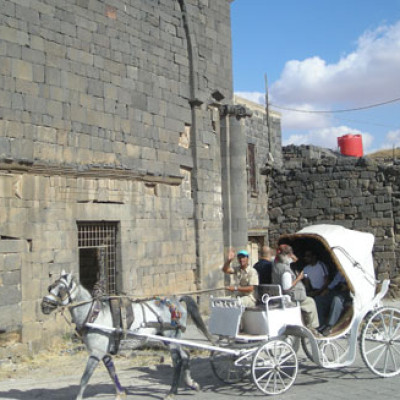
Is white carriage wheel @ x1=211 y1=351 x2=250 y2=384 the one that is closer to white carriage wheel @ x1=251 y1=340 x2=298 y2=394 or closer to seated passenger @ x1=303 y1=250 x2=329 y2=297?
white carriage wheel @ x1=251 y1=340 x2=298 y2=394

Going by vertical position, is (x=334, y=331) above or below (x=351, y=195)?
below

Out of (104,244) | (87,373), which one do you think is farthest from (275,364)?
(104,244)

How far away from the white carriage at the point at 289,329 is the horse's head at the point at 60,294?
197 centimetres

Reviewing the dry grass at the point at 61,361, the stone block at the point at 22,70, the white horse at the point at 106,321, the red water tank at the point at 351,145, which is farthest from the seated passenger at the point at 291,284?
the red water tank at the point at 351,145

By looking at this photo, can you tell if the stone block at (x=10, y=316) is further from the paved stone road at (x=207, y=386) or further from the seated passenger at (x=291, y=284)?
the seated passenger at (x=291, y=284)

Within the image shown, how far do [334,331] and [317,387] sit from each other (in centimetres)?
90

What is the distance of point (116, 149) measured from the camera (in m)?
11.9

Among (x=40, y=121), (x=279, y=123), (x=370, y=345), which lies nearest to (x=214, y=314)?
(x=370, y=345)

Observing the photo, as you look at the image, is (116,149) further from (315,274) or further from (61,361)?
(315,274)

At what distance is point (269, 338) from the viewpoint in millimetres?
7539

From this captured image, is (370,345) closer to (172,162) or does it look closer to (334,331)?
(334,331)

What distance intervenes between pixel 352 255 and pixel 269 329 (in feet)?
6.18

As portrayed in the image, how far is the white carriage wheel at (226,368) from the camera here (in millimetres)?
7982

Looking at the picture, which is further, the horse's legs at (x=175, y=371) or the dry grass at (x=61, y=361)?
the dry grass at (x=61, y=361)
